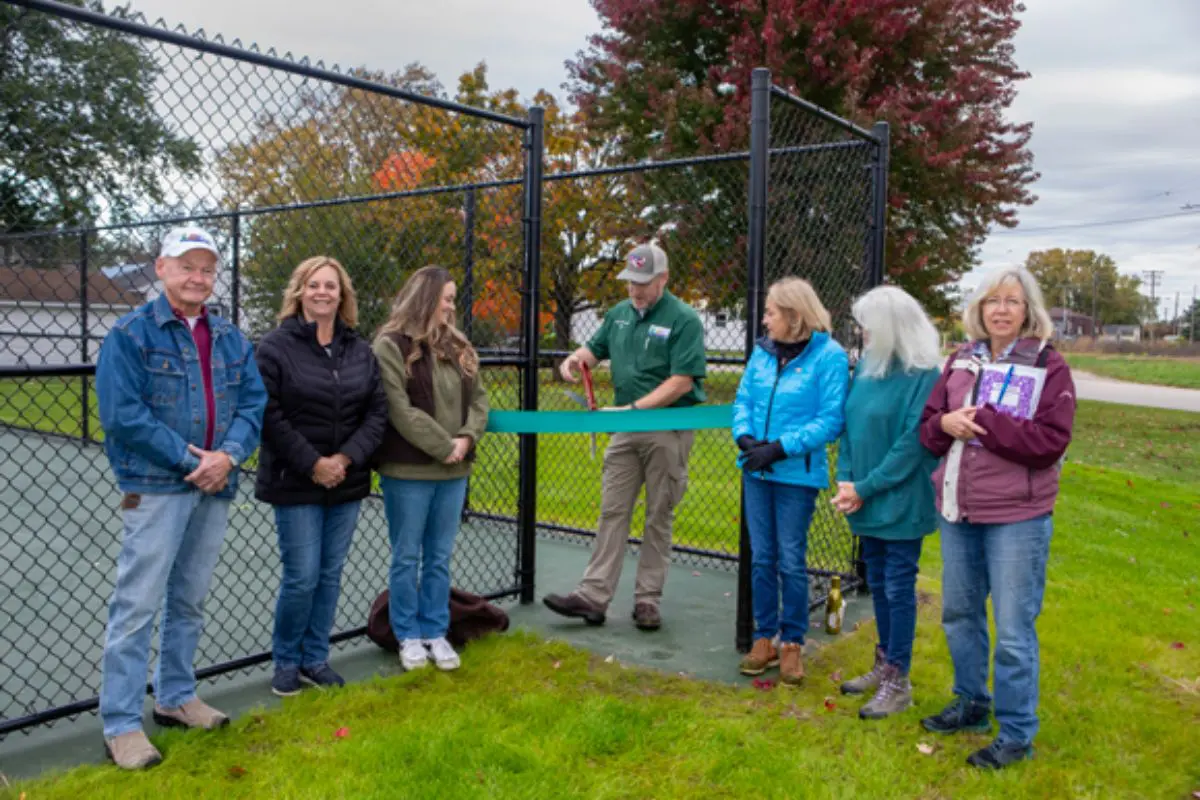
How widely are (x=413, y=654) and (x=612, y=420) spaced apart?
1.40m

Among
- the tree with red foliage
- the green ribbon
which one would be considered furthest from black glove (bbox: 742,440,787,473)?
the tree with red foliage

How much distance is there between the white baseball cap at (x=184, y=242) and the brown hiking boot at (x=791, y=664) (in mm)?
2838

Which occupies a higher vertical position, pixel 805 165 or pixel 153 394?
pixel 805 165

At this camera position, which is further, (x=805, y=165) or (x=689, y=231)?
(x=689, y=231)

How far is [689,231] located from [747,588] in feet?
26.1

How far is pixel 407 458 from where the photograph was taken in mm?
3807

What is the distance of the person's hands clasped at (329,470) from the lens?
11.3ft

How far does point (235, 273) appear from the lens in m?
7.81

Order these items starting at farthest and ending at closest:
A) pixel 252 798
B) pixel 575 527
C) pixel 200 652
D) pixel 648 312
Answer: pixel 575 527 → pixel 648 312 → pixel 200 652 → pixel 252 798

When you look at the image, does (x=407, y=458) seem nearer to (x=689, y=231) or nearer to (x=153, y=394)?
(x=153, y=394)

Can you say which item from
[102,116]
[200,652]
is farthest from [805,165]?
[200,652]

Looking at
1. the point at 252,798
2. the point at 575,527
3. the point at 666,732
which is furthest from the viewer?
the point at 575,527

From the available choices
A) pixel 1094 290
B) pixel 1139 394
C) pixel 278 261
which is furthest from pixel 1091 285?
pixel 278 261

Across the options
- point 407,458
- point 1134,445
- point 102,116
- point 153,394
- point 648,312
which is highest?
point 102,116
